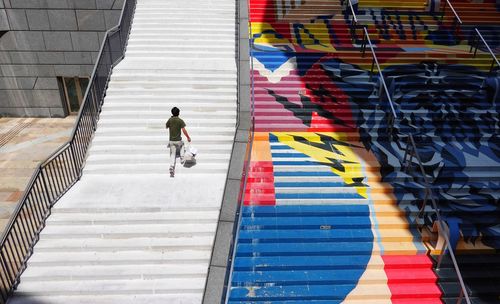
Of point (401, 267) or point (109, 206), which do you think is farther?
point (109, 206)

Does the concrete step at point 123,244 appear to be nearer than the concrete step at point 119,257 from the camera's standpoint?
No

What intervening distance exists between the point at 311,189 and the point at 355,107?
141 inches

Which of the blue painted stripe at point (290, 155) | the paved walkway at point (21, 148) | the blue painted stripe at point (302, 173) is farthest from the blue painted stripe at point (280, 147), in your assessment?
the paved walkway at point (21, 148)

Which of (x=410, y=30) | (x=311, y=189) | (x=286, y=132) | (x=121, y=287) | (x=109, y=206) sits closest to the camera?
(x=121, y=287)

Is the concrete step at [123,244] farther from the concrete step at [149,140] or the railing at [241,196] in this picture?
the concrete step at [149,140]

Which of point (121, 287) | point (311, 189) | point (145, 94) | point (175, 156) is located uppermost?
point (145, 94)

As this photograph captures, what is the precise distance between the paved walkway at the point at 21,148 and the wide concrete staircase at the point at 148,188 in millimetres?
3154

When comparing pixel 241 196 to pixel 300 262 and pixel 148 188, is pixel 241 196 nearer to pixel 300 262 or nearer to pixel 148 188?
pixel 300 262

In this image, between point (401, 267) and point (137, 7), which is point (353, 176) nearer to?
point (401, 267)

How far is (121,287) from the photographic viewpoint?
294 inches

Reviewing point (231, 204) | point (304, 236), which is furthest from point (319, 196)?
point (231, 204)

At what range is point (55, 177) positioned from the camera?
30.5 feet

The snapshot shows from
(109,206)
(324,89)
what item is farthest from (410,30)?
(109,206)

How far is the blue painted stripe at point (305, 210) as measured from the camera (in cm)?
884
